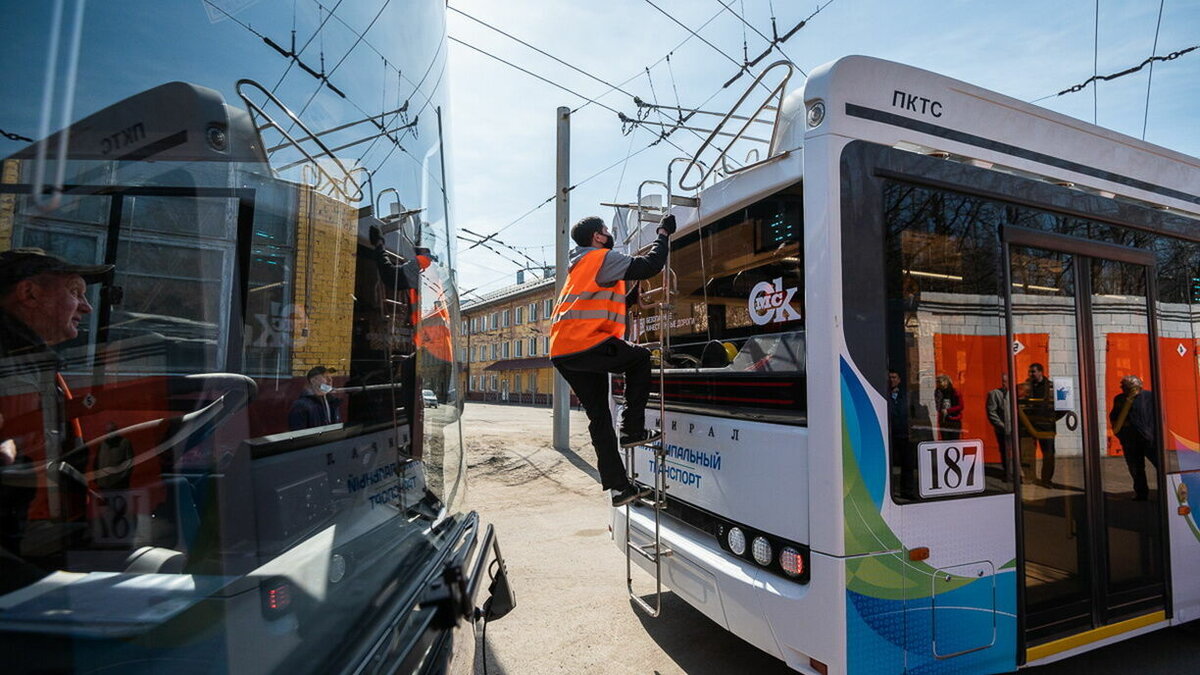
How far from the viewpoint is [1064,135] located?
337 cm

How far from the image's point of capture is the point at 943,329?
2.96 m

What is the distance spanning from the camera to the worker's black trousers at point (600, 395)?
3.63 m

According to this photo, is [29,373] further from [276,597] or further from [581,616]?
[581,616]

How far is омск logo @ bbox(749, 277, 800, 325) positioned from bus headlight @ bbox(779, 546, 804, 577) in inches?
43.7

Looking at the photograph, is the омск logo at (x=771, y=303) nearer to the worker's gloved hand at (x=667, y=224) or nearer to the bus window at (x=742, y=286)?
the bus window at (x=742, y=286)

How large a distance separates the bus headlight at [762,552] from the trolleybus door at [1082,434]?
1.34 m

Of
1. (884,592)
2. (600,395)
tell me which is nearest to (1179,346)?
(884,592)

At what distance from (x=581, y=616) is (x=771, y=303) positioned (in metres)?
2.75

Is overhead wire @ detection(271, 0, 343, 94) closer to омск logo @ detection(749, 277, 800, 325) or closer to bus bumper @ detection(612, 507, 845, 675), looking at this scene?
омск logo @ detection(749, 277, 800, 325)

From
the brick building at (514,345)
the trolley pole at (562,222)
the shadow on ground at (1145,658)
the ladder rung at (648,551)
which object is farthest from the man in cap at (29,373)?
the brick building at (514,345)

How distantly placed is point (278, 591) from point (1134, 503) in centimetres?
451

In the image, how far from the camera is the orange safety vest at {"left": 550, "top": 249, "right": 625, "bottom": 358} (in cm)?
364

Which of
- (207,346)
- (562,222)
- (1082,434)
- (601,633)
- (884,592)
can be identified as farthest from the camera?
(562,222)

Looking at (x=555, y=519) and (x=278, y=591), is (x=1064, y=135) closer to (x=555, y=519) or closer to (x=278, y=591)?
(x=278, y=591)
